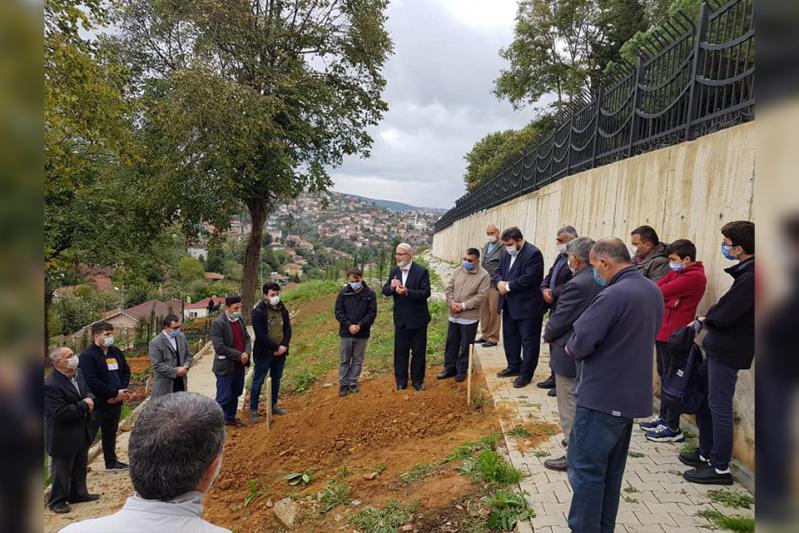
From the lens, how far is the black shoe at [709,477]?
3602 mm

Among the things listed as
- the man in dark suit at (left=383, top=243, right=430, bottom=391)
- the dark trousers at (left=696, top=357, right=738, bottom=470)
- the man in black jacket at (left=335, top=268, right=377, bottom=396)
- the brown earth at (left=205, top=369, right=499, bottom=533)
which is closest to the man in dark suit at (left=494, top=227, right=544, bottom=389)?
the brown earth at (left=205, top=369, right=499, bottom=533)

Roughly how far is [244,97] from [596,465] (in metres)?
12.6

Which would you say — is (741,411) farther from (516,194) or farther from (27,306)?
(516,194)

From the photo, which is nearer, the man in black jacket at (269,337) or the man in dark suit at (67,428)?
the man in dark suit at (67,428)

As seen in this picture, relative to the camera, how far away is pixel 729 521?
309cm

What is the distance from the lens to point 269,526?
166 inches

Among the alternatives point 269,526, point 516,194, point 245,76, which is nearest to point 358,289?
point 269,526

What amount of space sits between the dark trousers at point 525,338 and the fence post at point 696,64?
2.66 meters

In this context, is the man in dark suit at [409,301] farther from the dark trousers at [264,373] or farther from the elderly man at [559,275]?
the dark trousers at [264,373]

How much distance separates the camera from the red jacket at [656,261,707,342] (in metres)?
4.10

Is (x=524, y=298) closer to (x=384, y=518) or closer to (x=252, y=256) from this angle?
(x=384, y=518)

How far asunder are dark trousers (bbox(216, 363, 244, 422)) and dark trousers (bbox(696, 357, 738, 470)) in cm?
556

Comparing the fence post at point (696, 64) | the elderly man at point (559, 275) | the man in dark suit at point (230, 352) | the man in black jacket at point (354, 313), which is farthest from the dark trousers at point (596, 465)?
the man in dark suit at point (230, 352)

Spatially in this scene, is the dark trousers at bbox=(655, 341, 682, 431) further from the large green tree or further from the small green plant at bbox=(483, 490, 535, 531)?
the large green tree
